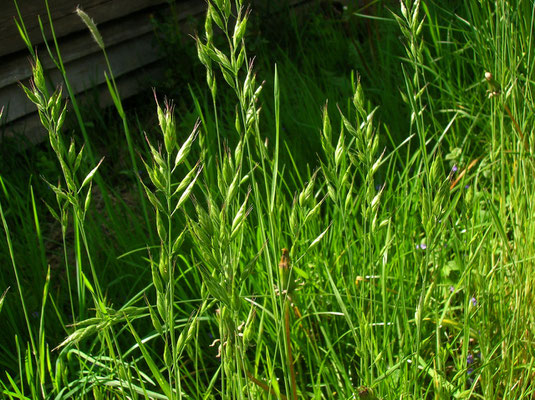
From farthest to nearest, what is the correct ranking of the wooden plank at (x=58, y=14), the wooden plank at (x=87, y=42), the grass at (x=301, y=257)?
the wooden plank at (x=87, y=42)
the wooden plank at (x=58, y=14)
the grass at (x=301, y=257)

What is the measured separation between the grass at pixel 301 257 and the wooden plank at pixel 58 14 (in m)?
0.76

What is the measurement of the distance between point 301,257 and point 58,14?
289 cm

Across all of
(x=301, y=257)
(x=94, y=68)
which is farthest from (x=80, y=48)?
(x=301, y=257)

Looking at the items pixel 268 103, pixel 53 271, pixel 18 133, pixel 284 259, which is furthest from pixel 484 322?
pixel 18 133

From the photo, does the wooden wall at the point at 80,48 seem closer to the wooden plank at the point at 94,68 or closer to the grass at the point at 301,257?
the wooden plank at the point at 94,68

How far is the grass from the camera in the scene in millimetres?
920

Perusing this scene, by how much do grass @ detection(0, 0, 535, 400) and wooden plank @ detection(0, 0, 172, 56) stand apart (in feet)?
2.49

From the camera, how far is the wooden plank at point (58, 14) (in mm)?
3229

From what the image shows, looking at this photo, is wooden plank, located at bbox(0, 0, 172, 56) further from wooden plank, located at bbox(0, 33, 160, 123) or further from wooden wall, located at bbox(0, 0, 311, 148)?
wooden plank, located at bbox(0, 33, 160, 123)

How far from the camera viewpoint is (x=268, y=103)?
3029 mm

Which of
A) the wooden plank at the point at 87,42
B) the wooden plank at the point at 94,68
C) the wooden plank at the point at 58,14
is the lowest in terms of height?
the wooden plank at the point at 94,68

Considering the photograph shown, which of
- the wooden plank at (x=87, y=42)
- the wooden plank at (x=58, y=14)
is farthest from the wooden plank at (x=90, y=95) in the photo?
the wooden plank at (x=58, y=14)

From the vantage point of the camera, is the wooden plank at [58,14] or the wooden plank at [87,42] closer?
the wooden plank at [58,14]

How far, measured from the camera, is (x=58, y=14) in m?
3.48
